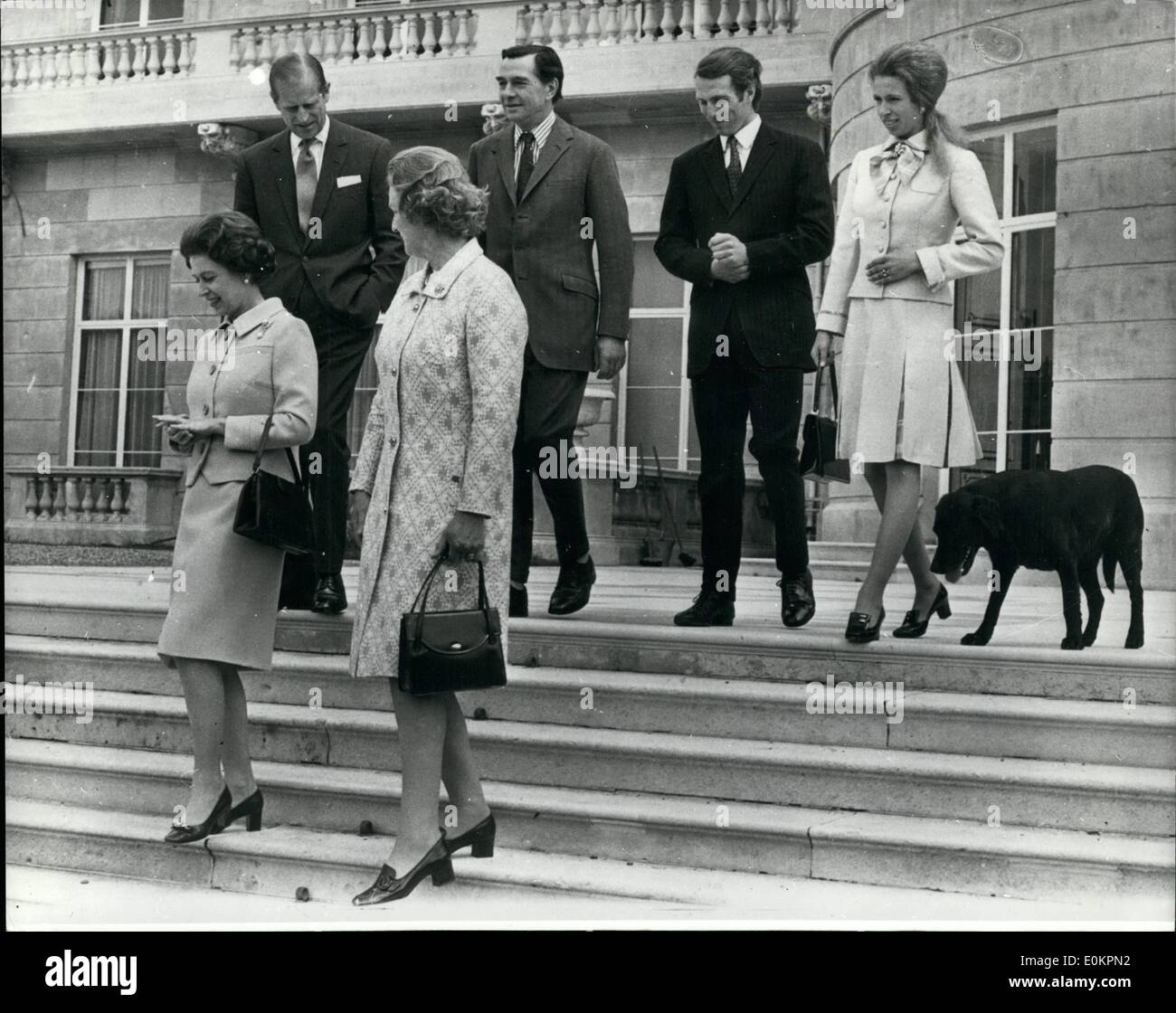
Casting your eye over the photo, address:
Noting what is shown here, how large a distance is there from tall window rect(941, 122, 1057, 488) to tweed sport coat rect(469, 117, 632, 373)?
15.5 feet

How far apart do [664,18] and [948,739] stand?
10.3m

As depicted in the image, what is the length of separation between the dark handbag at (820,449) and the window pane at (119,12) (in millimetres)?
7945

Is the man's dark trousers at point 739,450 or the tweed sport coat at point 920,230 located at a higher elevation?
the tweed sport coat at point 920,230

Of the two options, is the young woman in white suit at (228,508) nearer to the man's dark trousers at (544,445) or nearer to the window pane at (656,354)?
the man's dark trousers at (544,445)

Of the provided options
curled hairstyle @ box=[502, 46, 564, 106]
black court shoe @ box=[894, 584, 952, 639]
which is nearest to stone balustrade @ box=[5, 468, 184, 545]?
curled hairstyle @ box=[502, 46, 564, 106]

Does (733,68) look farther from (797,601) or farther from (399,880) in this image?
(399,880)

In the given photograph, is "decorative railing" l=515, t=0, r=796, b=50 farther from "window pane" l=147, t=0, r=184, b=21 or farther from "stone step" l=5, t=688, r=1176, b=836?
"stone step" l=5, t=688, r=1176, b=836

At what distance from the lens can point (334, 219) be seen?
5.63 meters

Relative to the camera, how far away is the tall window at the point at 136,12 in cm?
1152

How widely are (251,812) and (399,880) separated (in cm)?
74

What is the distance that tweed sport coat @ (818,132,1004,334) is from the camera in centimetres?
495

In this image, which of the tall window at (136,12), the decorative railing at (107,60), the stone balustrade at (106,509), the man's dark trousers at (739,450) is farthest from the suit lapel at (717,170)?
the stone balustrade at (106,509)

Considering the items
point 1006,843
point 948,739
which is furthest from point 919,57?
point 1006,843
